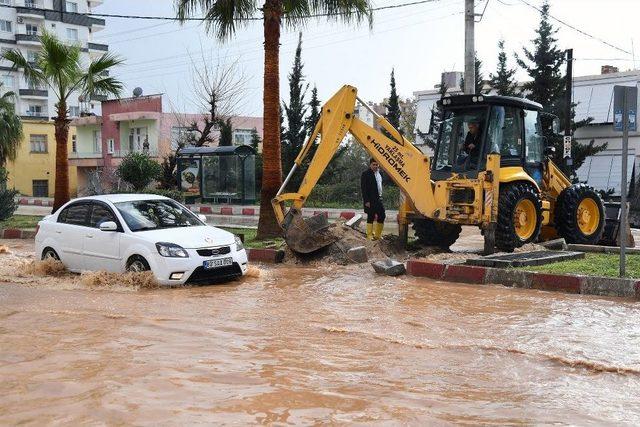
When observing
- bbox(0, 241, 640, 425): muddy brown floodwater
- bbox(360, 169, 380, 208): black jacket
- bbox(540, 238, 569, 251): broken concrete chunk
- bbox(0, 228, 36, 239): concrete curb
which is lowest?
bbox(0, 241, 640, 425): muddy brown floodwater

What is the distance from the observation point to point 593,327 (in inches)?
298

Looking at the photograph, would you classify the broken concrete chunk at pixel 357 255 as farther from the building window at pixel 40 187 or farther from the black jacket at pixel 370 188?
the building window at pixel 40 187

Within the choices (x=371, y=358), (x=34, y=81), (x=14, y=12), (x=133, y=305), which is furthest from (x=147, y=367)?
(x=14, y=12)

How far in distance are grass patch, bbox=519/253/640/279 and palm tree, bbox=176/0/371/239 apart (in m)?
6.58

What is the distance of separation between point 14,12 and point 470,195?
2874 inches

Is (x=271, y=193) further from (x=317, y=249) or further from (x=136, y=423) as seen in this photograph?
(x=136, y=423)

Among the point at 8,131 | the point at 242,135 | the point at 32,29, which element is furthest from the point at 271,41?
the point at 32,29

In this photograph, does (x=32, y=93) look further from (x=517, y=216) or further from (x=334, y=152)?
(x=517, y=216)

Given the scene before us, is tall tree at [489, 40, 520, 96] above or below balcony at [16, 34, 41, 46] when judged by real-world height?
below

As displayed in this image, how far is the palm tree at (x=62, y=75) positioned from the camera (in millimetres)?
21156

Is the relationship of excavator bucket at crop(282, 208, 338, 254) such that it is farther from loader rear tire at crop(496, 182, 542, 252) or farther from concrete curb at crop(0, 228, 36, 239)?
concrete curb at crop(0, 228, 36, 239)

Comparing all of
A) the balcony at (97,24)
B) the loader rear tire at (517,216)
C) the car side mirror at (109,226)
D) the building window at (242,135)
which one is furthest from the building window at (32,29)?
the loader rear tire at (517,216)

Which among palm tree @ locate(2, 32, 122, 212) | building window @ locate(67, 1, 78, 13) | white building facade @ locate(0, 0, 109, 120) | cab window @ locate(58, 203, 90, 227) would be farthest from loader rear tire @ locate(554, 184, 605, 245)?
building window @ locate(67, 1, 78, 13)

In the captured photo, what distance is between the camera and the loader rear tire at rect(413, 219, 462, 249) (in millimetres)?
14141
